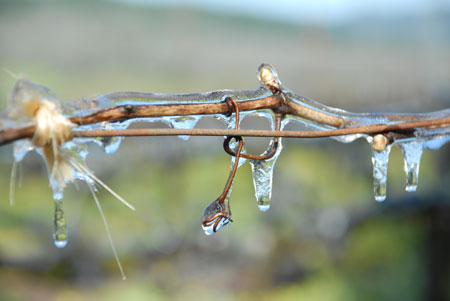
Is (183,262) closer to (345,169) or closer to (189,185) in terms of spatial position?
(189,185)

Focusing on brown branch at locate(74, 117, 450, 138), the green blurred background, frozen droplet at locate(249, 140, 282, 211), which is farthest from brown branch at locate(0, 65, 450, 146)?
the green blurred background

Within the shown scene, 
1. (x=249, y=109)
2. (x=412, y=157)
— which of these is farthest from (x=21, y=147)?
(x=412, y=157)

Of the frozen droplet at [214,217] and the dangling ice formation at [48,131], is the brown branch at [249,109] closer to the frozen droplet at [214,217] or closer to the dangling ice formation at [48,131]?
the dangling ice formation at [48,131]

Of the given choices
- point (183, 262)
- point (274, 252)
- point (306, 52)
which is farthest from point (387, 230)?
point (306, 52)

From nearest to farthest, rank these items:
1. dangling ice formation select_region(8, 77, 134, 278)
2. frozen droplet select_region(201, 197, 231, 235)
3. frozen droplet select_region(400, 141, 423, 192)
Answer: dangling ice formation select_region(8, 77, 134, 278) < frozen droplet select_region(201, 197, 231, 235) < frozen droplet select_region(400, 141, 423, 192)

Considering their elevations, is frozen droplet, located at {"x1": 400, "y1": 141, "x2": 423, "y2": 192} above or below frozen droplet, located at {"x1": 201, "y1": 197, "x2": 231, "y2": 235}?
above

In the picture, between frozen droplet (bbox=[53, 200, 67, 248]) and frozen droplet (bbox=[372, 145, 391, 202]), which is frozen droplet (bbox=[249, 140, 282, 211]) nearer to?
frozen droplet (bbox=[372, 145, 391, 202])

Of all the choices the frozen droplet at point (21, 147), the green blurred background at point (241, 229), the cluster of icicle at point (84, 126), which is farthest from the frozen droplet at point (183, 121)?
the green blurred background at point (241, 229)
